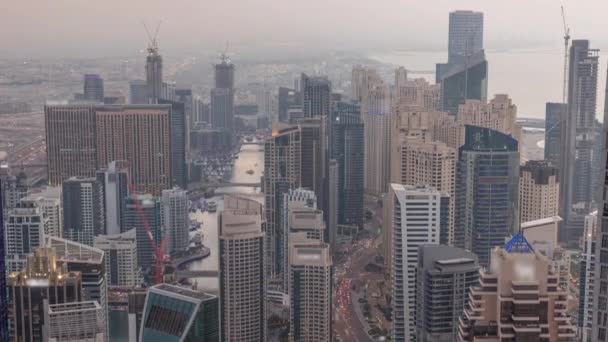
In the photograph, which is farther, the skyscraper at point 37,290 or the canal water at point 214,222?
the canal water at point 214,222

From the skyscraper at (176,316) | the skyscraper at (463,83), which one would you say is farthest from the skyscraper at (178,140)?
the skyscraper at (176,316)

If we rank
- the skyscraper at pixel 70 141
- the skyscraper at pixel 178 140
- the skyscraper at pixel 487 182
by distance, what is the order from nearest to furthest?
the skyscraper at pixel 487 182 < the skyscraper at pixel 70 141 < the skyscraper at pixel 178 140

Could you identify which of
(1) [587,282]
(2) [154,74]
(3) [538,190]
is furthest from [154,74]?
(1) [587,282]

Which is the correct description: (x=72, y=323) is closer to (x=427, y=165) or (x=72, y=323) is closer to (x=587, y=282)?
(x=587, y=282)

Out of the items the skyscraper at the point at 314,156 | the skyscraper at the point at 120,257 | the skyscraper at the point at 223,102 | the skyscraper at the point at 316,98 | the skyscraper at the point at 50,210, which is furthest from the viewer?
the skyscraper at the point at 316,98

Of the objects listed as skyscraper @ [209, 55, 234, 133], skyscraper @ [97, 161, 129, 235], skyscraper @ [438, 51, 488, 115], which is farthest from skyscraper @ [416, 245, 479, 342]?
skyscraper @ [438, 51, 488, 115]

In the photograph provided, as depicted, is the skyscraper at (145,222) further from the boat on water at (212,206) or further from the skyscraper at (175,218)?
the boat on water at (212,206)

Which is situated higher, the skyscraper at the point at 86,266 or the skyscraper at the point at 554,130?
the skyscraper at the point at 554,130

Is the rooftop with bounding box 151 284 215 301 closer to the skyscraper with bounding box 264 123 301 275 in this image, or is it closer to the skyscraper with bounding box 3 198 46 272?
the skyscraper with bounding box 3 198 46 272
